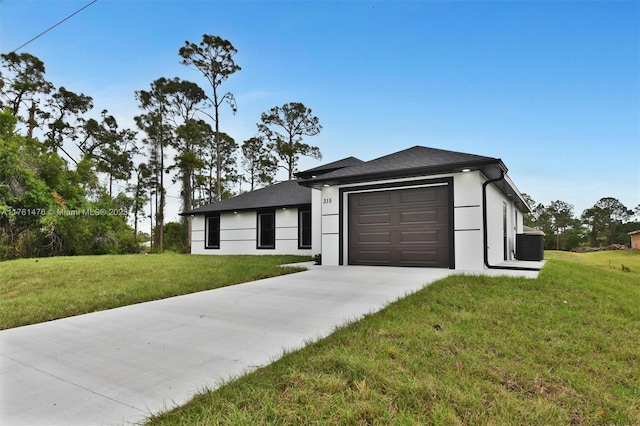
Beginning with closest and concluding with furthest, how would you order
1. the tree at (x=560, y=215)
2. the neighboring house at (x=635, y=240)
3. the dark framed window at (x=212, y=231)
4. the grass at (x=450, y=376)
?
the grass at (x=450, y=376)
the dark framed window at (x=212, y=231)
the neighboring house at (x=635, y=240)
the tree at (x=560, y=215)

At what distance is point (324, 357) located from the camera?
2.56 metres

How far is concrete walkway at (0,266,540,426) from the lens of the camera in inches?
78.9

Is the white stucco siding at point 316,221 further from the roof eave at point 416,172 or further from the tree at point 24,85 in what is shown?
the tree at point 24,85

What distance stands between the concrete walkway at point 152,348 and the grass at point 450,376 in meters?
0.32

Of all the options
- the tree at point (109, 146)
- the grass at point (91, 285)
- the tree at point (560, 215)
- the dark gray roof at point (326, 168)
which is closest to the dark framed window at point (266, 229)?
the dark gray roof at point (326, 168)

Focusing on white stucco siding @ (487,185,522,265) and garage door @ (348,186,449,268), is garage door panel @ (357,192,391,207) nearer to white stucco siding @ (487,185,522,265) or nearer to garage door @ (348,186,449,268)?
garage door @ (348,186,449,268)

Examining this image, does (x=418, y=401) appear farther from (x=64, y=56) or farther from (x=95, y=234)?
(x=95, y=234)

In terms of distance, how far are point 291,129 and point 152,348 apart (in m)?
23.1

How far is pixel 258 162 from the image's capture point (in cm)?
2736

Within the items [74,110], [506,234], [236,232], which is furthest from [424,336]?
[74,110]

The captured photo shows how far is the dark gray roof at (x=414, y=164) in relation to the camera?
6978 millimetres

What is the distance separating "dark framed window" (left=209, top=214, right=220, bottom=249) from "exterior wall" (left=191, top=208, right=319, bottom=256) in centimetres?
17

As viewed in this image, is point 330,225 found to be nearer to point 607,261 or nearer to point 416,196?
point 416,196

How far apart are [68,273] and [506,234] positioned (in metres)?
12.5
